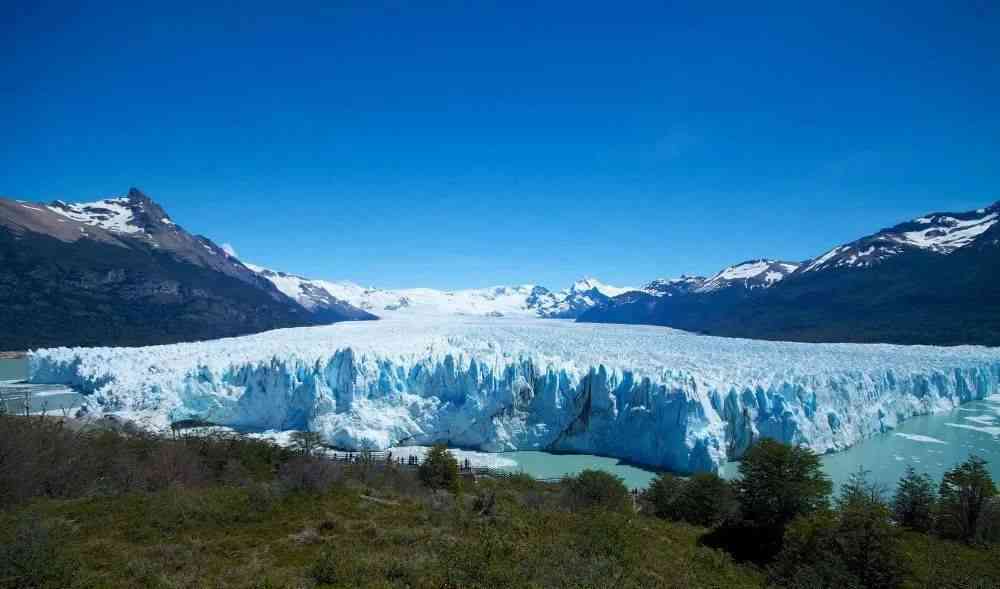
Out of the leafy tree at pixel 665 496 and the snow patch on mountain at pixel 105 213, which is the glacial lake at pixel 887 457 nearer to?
the leafy tree at pixel 665 496

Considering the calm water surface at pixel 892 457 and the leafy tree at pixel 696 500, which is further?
the calm water surface at pixel 892 457

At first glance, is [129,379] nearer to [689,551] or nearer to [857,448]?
[689,551]

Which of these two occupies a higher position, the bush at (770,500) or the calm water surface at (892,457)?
the bush at (770,500)

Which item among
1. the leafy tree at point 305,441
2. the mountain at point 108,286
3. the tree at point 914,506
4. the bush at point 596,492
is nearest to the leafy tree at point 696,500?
the bush at point 596,492

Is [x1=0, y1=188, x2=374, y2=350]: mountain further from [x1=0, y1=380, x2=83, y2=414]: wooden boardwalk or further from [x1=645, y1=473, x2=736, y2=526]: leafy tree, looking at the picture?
[x1=645, y1=473, x2=736, y2=526]: leafy tree

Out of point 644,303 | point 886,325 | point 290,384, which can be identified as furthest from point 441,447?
Answer: point 644,303

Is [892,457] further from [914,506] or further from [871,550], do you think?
[871,550]
